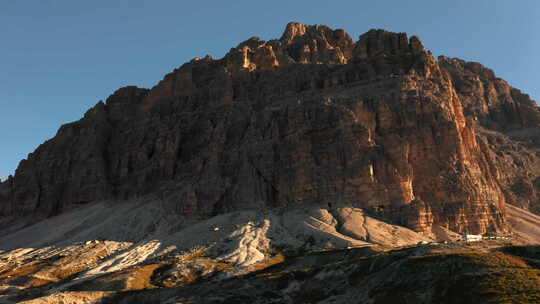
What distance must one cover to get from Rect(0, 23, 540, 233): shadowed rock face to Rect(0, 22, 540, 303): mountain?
39 centimetres

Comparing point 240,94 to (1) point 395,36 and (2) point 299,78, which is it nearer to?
(2) point 299,78

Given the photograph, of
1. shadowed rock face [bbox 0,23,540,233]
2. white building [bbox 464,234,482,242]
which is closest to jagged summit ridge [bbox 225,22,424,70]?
shadowed rock face [bbox 0,23,540,233]

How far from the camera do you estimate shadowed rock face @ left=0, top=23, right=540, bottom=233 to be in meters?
92.8

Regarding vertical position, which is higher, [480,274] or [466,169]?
[466,169]

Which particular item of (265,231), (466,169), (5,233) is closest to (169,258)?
(265,231)

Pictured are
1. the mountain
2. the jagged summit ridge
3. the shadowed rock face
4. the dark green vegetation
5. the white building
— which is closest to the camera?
the dark green vegetation

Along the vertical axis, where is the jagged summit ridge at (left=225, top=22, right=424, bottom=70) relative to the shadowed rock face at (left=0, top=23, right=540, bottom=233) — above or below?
above

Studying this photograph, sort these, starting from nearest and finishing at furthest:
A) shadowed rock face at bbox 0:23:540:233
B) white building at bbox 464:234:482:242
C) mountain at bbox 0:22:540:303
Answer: mountain at bbox 0:22:540:303 → white building at bbox 464:234:482:242 → shadowed rock face at bbox 0:23:540:233

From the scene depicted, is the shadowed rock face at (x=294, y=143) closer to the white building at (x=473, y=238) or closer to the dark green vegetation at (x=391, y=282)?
the white building at (x=473, y=238)

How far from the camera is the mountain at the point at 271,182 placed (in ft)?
236

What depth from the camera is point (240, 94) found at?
12625 centimetres

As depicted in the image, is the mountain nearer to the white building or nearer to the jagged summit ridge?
the jagged summit ridge

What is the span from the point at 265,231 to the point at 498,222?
4412 cm

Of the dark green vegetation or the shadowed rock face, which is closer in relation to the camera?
the dark green vegetation
